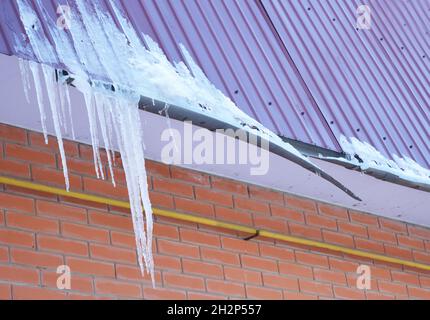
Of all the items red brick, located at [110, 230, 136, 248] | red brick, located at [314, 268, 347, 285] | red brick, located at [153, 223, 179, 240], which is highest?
red brick, located at [153, 223, 179, 240]

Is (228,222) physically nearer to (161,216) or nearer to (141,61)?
(161,216)

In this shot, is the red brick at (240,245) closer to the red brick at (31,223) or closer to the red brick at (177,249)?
the red brick at (177,249)

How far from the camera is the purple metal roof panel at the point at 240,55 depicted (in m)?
4.41

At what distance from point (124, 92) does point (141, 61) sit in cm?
37

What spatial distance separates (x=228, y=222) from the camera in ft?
15.2

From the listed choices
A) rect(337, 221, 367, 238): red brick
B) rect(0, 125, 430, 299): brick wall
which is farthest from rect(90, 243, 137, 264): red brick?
rect(337, 221, 367, 238): red brick

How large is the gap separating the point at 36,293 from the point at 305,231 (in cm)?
170

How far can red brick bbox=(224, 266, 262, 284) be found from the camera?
14.9 ft

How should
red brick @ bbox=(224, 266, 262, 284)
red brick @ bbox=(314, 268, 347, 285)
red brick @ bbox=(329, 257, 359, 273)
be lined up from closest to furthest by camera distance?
red brick @ bbox=(224, 266, 262, 284)
red brick @ bbox=(314, 268, 347, 285)
red brick @ bbox=(329, 257, 359, 273)

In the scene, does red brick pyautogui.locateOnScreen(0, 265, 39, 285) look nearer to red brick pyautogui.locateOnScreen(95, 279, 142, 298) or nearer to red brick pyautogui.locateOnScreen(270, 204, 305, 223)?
red brick pyautogui.locateOnScreen(95, 279, 142, 298)

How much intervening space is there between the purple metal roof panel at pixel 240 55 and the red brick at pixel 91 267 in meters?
0.98

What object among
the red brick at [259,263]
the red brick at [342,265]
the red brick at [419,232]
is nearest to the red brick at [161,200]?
the red brick at [259,263]

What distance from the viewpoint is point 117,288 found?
4.10 metres

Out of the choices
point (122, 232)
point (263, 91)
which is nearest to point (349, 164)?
point (263, 91)
